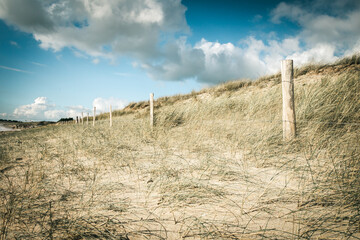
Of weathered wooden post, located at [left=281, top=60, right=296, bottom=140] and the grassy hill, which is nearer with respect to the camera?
the grassy hill

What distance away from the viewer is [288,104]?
3.28 metres

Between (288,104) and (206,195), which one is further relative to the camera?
(288,104)

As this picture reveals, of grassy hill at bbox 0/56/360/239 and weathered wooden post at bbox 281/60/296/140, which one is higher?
weathered wooden post at bbox 281/60/296/140

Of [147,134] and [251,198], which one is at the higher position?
[147,134]

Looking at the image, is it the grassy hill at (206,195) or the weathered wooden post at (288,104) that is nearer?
the grassy hill at (206,195)

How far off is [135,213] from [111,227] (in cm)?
25

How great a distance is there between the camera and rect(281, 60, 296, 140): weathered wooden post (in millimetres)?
3217

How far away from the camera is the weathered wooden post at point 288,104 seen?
3.22 m

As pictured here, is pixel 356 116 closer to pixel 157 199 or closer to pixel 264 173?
pixel 264 173

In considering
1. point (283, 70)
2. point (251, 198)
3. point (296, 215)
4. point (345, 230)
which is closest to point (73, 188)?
point (251, 198)

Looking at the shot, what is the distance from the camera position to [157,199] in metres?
1.80

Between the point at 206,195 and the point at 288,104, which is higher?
the point at 288,104

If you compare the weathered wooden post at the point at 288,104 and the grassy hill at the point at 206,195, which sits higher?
the weathered wooden post at the point at 288,104

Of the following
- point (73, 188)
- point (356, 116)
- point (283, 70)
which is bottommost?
point (73, 188)
